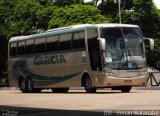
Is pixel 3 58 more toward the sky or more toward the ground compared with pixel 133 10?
more toward the ground

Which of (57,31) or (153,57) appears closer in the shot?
(57,31)

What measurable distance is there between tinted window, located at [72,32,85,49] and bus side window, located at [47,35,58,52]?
2.06m

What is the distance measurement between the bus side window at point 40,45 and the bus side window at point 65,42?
203 cm

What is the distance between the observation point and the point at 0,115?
13273mm

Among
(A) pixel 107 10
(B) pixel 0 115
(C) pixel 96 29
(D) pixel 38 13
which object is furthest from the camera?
(A) pixel 107 10

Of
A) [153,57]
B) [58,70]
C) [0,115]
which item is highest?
[0,115]

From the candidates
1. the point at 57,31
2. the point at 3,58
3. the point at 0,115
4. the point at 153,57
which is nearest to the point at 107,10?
the point at 153,57

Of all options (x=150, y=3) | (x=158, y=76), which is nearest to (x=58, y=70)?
(x=158, y=76)

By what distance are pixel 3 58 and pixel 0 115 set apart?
50.1 m

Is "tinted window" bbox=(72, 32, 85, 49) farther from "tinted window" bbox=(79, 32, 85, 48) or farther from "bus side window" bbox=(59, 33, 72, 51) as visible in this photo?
"bus side window" bbox=(59, 33, 72, 51)

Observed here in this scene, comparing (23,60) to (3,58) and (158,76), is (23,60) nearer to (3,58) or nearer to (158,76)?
(158,76)

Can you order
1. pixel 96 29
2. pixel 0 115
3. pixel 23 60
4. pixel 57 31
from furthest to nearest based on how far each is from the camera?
pixel 23 60
pixel 57 31
pixel 96 29
pixel 0 115

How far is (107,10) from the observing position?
63.9 m

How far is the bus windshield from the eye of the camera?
27.1 metres
